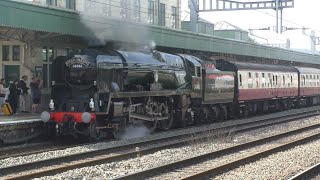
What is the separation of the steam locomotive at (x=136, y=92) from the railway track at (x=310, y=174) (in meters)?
6.32

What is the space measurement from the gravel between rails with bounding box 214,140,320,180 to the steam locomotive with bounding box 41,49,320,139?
4989mm

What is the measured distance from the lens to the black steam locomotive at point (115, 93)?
13.9 m

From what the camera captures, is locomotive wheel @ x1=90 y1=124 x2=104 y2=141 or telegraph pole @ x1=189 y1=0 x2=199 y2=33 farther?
telegraph pole @ x1=189 y1=0 x2=199 y2=33

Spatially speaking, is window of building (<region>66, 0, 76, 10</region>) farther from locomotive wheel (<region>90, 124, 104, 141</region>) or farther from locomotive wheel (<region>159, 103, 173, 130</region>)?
locomotive wheel (<region>90, 124, 104, 141</region>)

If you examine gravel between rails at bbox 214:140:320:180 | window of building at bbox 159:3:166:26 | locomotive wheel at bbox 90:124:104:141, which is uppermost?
window of building at bbox 159:3:166:26

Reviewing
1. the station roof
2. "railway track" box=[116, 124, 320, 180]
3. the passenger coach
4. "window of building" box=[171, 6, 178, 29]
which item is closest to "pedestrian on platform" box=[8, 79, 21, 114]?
the station roof

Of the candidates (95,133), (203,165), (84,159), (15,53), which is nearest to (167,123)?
(95,133)

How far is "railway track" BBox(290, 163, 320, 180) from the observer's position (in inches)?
342

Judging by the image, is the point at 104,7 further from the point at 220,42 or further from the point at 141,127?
the point at 220,42

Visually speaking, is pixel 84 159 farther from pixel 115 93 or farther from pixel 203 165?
pixel 115 93

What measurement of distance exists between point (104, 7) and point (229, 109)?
9130 mm

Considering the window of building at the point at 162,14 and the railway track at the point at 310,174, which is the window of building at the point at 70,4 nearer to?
the window of building at the point at 162,14

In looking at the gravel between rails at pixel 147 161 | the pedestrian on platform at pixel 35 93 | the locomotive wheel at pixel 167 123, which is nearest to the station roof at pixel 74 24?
the pedestrian on platform at pixel 35 93

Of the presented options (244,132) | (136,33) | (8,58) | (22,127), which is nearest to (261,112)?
(244,132)
